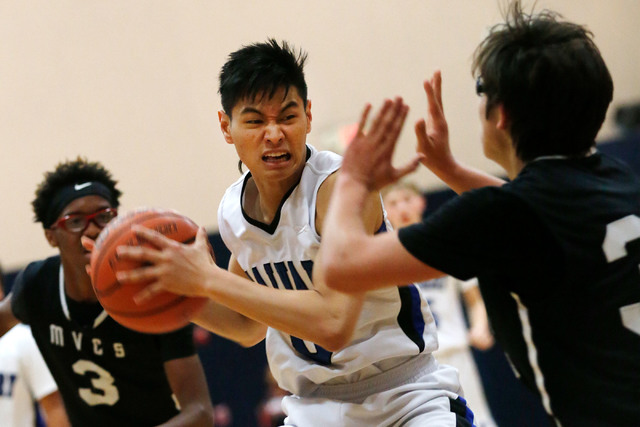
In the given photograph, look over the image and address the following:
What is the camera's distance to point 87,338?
12.3 ft

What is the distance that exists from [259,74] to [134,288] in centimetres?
90

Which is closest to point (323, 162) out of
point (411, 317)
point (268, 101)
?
point (268, 101)

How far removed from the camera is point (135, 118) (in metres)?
7.55

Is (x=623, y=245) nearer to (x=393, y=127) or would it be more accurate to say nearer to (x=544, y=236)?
(x=544, y=236)

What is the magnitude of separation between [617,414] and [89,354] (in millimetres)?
2596

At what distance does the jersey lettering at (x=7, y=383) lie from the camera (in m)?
4.54

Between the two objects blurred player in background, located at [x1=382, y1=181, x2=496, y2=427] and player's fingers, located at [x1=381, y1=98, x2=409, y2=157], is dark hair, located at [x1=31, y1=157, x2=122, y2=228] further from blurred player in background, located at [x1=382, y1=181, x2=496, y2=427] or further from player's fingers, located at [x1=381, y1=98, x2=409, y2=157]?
blurred player in background, located at [x1=382, y1=181, x2=496, y2=427]

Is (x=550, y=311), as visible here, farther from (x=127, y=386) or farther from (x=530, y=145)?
(x=127, y=386)

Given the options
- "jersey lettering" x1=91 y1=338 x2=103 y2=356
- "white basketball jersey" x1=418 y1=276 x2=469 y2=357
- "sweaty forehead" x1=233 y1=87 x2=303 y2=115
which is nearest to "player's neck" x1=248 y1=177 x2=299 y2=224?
"sweaty forehead" x1=233 y1=87 x2=303 y2=115

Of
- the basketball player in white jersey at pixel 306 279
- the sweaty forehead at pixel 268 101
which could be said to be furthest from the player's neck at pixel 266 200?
the sweaty forehead at pixel 268 101

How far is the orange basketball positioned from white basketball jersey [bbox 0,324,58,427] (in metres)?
2.11

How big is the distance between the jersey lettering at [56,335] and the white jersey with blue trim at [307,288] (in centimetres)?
134

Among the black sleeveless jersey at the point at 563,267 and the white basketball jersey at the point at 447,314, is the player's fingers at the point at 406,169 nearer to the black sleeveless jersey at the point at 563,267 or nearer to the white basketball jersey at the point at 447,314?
the black sleeveless jersey at the point at 563,267

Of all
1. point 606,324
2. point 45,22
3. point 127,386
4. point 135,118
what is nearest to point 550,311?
point 606,324
